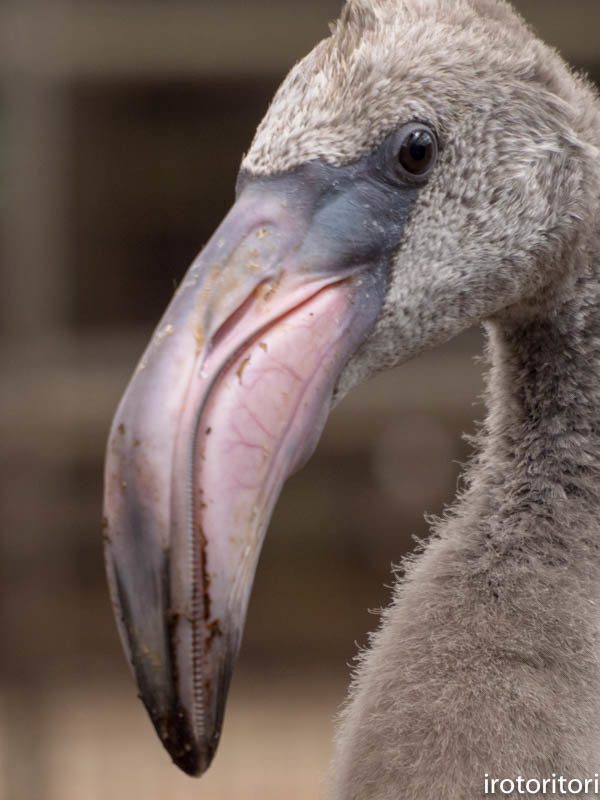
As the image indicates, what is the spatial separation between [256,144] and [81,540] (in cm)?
390

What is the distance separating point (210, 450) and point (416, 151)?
425 mm

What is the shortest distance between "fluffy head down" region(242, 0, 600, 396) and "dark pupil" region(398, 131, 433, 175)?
0.02 meters

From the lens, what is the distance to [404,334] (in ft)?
4.58

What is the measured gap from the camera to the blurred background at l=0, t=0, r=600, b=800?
4219mm

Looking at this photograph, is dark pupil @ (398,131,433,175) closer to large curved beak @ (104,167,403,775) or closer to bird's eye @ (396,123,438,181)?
bird's eye @ (396,123,438,181)

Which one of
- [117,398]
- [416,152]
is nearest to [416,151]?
[416,152]

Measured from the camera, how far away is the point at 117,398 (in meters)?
4.29

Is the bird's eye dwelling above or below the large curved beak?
above

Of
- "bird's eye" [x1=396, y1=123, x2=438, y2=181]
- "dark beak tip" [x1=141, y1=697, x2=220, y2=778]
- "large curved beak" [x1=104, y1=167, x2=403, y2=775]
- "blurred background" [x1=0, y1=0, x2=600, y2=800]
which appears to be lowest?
"blurred background" [x1=0, y1=0, x2=600, y2=800]

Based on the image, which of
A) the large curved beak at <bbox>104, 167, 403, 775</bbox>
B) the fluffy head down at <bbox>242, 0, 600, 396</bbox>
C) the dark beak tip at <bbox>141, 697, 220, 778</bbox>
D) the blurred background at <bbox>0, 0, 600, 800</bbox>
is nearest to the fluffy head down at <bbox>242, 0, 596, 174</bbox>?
the fluffy head down at <bbox>242, 0, 600, 396</bbox>

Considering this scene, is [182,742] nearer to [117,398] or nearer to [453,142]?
[453,142]

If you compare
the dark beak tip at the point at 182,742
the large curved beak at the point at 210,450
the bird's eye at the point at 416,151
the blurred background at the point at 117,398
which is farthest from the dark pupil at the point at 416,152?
the blurred background at the point at 117,398

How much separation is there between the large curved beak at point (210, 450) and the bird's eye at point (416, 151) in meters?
0.15

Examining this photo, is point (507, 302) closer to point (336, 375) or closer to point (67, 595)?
point (336, 375)
